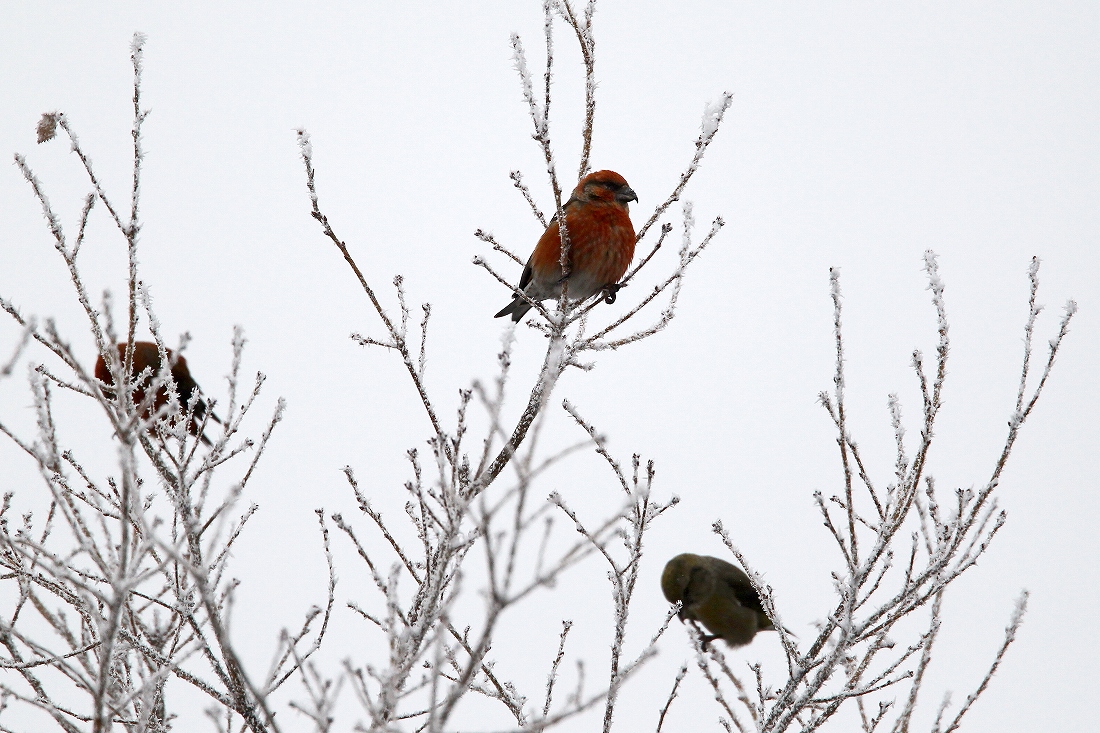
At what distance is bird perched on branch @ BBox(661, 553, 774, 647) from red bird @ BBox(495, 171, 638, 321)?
195cm

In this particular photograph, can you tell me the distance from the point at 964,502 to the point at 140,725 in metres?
2.40

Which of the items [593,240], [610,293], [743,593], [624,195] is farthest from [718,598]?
[624,195]

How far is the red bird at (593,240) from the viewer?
17.6 ft

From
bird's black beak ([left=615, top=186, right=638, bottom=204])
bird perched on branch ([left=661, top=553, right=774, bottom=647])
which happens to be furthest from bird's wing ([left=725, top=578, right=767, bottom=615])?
bird's black beak ([left=615, top=186, right=638, bottom=204])

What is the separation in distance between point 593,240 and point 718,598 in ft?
7.69

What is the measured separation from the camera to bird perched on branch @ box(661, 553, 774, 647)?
5.84 metres

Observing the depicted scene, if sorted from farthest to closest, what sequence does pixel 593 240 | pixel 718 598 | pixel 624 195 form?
pixel 718 598 → pixel 624 195 → pixel 593 240

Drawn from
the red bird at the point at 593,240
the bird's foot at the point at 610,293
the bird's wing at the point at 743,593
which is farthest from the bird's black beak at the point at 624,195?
the bird's wing at the point at 743,593

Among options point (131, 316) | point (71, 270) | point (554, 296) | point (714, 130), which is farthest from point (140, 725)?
point (554, 296)

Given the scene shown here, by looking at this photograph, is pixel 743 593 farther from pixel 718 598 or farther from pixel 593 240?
pixel 593 240

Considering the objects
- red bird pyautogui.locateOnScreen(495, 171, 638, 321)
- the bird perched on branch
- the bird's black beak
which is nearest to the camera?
red bird pyautogui.locateOnScreen(495, 171, 638, 321)

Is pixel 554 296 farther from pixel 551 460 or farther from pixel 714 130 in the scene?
pixel 551 460

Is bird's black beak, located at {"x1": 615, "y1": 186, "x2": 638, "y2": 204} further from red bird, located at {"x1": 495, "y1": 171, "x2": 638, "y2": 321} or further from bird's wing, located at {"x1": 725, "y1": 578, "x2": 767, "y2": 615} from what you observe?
bird's wing, located at {"x1": 725, "y1": 578, "x2": 767, "y2": 615}

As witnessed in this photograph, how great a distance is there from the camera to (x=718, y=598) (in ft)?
19.2
